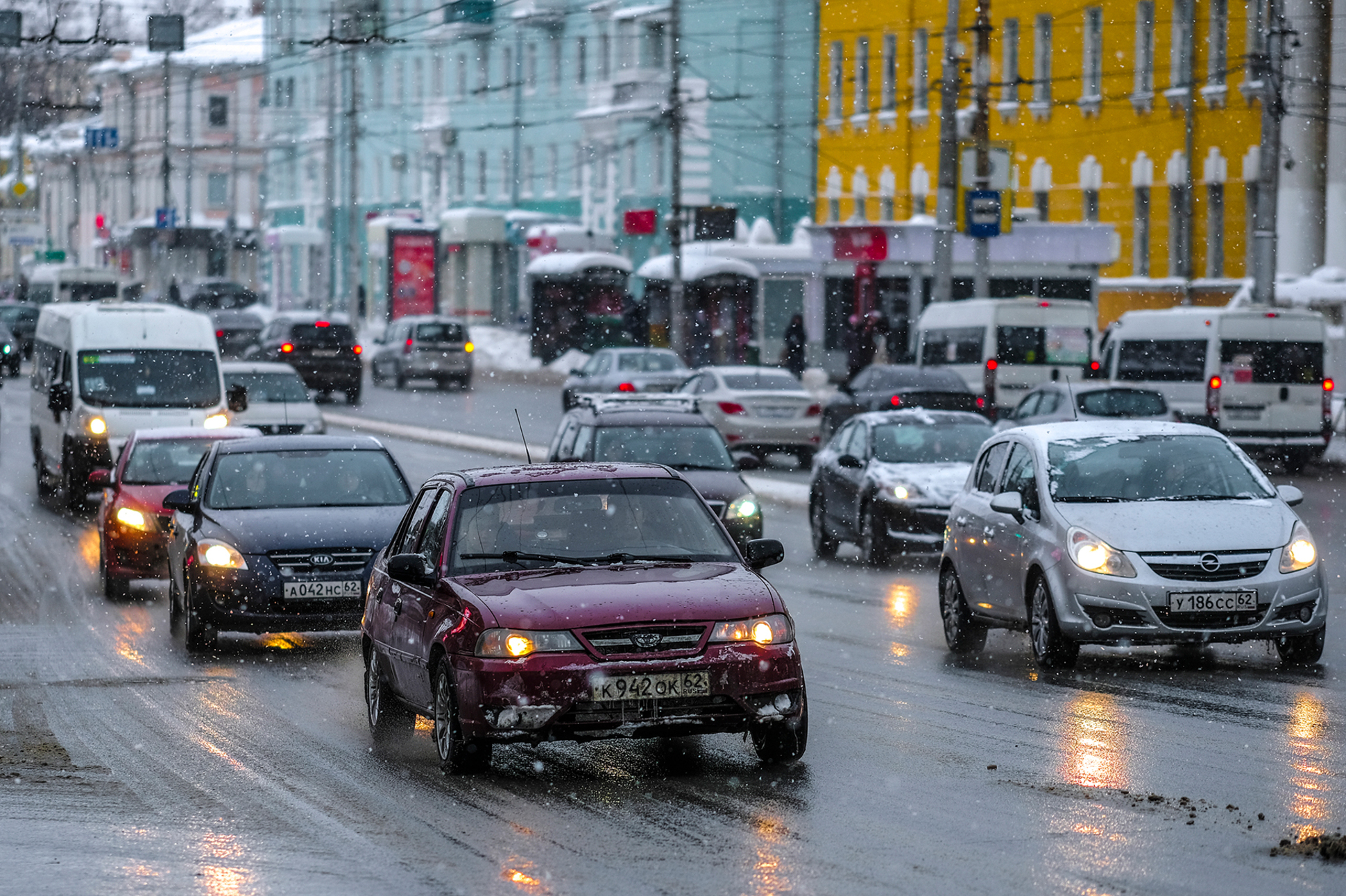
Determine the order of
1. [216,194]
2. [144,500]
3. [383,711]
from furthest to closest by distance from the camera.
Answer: [216,194], [144,500], [383,711]

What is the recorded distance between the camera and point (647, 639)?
9180 mm

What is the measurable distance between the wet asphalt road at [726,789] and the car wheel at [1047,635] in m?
0.16

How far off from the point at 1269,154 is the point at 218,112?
289 ft

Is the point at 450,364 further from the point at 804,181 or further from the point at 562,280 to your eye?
the point at 804,181

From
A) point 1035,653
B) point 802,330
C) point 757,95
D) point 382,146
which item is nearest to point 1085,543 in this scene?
point 1035,653

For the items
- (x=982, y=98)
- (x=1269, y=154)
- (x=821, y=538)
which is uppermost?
(x=982, y=98)

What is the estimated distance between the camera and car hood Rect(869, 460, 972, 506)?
67.7 ft

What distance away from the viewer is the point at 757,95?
6738 cm

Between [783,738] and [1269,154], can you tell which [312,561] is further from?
[1269,154]

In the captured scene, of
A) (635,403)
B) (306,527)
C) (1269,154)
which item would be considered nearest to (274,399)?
(635,403)

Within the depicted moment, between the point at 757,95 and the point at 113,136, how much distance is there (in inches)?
1048

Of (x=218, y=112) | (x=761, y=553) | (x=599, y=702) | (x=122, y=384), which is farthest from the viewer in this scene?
(x=218, y=112)

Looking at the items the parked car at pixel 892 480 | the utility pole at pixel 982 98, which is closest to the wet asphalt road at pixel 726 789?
the parked car at pixel 892 480

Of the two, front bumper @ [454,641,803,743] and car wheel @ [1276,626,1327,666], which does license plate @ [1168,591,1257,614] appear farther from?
front bumper @ [454,641,803,743]
